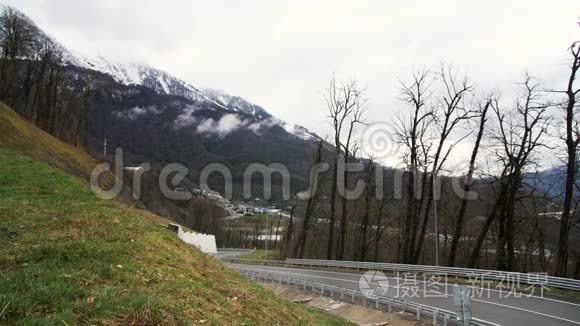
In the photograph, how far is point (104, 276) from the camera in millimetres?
7688

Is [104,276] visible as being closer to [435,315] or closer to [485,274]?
[435,315]

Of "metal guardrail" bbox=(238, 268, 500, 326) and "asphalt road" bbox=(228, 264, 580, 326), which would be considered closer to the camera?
"metal guardrail" bbox=(238, 268, 500, 326)

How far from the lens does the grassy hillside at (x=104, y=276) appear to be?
19.8 feet

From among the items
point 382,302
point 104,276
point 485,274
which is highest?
point 104,276

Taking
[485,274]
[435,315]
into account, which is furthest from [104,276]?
[485,274]

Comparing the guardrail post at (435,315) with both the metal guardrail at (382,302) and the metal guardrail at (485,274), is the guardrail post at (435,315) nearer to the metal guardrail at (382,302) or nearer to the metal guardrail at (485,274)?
the metal guardrail at (382,302)

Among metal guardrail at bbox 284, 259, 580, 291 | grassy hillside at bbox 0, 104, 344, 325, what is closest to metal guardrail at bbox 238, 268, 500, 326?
grassy hillside at bbox 0, 104, 344, 325

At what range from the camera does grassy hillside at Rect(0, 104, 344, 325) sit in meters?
6.04

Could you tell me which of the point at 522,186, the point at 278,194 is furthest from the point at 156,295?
the point at 278,194

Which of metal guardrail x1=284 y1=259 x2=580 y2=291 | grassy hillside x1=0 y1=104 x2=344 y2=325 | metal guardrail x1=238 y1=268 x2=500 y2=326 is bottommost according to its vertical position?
metal guardrail x1=238 y1=268 x2=500 y2=326

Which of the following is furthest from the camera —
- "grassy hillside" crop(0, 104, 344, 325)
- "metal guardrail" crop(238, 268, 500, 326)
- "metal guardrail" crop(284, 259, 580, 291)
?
"metal guardrail" crop(284, 259, 580, 291)

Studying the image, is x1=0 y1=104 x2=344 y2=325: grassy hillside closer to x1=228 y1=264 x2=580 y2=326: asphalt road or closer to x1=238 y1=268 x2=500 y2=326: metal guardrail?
x1=238 y1=268 x2=500 y2=326: metal guardrail

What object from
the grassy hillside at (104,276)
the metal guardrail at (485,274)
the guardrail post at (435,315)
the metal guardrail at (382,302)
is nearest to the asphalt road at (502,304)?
the metal guardrail at (485,274)

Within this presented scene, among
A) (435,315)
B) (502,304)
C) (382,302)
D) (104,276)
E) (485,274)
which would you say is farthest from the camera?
(485,274)
